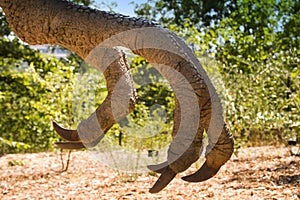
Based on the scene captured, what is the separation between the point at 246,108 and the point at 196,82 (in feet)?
14.4

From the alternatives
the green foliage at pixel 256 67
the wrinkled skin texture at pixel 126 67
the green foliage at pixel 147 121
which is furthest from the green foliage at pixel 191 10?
the wrinkled skin texture at pixel 126 67

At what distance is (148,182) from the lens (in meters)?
4.31

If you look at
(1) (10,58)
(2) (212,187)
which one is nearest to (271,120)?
(2) (212,187)

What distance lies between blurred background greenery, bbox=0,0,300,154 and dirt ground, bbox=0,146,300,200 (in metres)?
0.34

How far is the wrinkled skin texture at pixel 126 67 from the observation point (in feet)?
3.90

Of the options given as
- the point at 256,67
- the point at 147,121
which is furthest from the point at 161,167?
the point at 256,67

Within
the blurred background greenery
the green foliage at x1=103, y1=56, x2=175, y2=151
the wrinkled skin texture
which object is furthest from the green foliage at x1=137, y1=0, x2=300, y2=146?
the wrinkled skin texture

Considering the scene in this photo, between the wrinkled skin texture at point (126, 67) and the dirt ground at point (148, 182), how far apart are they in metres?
2.16

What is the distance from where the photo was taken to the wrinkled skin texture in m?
1.19

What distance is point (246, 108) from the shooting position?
17.9 feet

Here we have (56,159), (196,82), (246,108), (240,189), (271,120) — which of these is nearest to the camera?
(196,82)

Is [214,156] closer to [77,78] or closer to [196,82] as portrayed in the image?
[196,82]

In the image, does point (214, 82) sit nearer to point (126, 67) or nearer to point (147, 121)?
point (147, 121)

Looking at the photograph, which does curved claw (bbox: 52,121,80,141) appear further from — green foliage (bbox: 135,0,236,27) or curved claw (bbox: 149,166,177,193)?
green foliage (bbox: 135,0,236,27)
